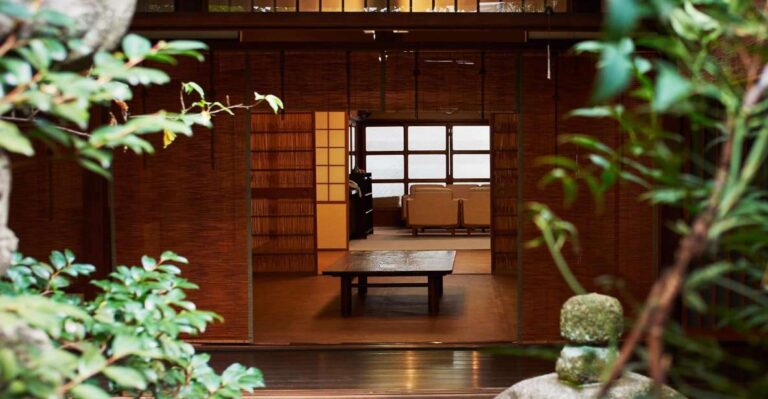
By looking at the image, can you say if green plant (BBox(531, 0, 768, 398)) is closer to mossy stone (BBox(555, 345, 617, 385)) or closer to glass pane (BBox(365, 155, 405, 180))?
mossy stone (BBox(555, 345, 617, 385))

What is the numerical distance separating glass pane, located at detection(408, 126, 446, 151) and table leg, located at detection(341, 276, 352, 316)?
816 cm

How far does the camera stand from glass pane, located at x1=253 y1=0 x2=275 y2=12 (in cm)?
607

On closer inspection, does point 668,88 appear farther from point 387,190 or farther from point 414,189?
point 387,190

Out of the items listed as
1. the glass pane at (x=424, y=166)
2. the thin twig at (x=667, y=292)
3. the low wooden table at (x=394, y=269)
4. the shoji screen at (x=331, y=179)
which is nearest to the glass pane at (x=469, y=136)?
the glass pane at (x=424, y=166)

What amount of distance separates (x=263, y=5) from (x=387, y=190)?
32.6 ft

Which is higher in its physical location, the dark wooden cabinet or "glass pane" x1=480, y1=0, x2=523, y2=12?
"glass pane" x1=480, y1=0, x2=523, y2=12

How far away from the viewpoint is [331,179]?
11.5m

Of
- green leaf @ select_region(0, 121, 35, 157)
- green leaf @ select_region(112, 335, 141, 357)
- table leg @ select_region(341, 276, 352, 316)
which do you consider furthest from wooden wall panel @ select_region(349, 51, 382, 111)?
green leaf @ select_region(0, 121, 35, 157)

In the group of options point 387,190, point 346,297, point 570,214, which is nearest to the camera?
point 570,214

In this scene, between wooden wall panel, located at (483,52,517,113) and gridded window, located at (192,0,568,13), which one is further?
wooden wall panel, located at (483,52,517,113)

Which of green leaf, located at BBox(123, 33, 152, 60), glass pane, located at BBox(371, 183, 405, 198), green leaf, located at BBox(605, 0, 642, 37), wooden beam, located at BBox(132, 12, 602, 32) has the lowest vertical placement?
glass pane, located at BBox(371, 183, 405, 198)

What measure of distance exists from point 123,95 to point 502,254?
9.19 meters

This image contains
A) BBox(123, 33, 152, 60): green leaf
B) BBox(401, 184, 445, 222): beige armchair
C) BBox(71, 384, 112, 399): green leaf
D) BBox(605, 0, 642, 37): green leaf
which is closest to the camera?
BBox(605, 0, 642, 37): green leaf

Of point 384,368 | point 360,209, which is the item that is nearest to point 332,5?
point 384,368
